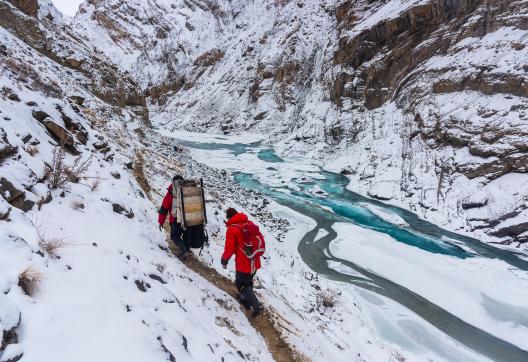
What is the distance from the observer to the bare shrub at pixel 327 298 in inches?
418

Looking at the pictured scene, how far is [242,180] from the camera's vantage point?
29.4 metres

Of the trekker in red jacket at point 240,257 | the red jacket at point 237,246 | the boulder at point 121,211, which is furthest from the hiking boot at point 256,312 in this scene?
the boulder at point 121,211

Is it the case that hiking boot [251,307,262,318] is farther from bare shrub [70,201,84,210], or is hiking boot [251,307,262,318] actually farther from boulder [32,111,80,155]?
boulder [32,111,80,155]

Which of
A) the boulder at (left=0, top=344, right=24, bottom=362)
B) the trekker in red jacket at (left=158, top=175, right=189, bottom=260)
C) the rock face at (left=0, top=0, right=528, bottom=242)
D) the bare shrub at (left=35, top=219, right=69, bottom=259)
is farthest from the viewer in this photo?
the rock face at (left=0, top=0, right=528, bottom=242)

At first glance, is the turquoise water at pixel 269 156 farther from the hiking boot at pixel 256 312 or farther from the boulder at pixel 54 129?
the hiking boot at pixel 256 312

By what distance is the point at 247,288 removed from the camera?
19.0 feet

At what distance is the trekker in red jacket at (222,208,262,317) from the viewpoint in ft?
17.8

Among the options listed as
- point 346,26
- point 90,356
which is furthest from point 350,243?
point 346,26

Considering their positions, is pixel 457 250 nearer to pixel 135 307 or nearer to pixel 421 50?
pixel 135 307

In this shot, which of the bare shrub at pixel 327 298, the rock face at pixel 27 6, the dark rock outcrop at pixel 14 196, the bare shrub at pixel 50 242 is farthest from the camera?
the rock face at pixel 27 6

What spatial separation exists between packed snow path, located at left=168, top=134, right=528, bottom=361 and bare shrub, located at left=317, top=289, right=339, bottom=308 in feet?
5.47

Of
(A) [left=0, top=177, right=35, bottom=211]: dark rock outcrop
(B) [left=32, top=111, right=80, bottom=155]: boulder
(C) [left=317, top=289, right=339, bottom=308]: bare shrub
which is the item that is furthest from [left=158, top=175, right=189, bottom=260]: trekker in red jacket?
(C) [left=317, top=289, right=339, bottom=308]: bare shrub

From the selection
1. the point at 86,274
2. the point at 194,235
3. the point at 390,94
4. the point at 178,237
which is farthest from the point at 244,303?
the point at 390,94

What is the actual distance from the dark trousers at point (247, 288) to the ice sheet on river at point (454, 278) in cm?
931
